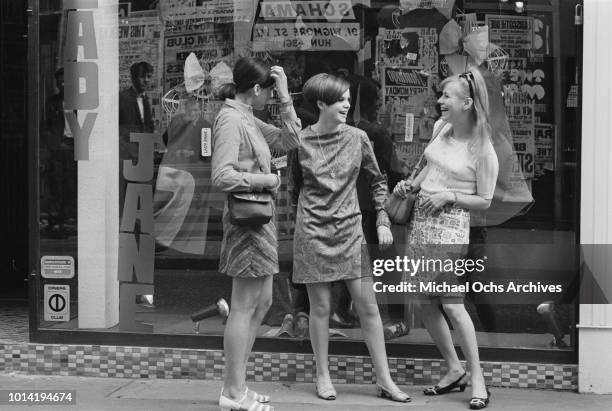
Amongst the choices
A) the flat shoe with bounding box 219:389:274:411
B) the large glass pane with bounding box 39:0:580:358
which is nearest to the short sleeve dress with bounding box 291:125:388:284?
the large glass pane with bounding box 39:0:580:358

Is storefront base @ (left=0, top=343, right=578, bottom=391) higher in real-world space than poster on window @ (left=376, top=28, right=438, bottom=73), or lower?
lower

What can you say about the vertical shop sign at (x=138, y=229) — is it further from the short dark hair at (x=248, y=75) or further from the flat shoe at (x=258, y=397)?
the short dark hair at (x=248, y=75)

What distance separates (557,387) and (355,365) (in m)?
1.21

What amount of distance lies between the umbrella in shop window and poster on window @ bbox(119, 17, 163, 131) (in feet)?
6.09

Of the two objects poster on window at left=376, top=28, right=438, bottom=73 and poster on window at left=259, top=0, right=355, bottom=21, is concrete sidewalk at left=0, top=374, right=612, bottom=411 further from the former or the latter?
poster on window at left=259, top=0, right=355, bottom=21

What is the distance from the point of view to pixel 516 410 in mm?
5641

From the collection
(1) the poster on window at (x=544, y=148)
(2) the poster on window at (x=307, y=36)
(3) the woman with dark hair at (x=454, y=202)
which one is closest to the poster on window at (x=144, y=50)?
(2) the poster on window at (x=307, y=36)

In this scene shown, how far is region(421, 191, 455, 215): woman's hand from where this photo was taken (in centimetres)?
570

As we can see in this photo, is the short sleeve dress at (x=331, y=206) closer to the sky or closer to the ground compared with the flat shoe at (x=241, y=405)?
closer to the sky

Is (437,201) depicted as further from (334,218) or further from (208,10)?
(208,10)

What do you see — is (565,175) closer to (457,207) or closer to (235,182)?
(457,207)

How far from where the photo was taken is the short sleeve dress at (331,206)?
573 centimetres

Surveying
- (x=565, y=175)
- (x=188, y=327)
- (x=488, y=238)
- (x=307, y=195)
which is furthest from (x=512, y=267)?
(x=188, y=327)

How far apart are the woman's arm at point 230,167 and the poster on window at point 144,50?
163 centimetres
